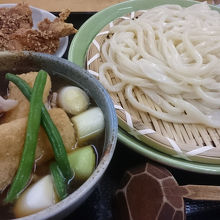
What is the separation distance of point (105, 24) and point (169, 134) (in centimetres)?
110

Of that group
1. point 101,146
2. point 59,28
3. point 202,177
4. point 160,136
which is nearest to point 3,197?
point 101,146

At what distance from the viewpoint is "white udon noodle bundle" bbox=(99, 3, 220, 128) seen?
63.8 inches

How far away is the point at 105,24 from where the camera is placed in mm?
2188

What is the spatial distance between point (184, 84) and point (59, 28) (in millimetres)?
902

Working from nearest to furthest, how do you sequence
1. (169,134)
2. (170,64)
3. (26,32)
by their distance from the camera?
(169,134)
(170,64)
(26,32)

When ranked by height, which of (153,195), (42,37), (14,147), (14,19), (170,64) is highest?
(14,19)

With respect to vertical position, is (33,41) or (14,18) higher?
(14,18)

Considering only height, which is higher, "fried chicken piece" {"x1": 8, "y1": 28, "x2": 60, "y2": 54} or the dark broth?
"fried chicken piece" {"x1": 8, "y1": 28, "x2": 60, "y2": 54}

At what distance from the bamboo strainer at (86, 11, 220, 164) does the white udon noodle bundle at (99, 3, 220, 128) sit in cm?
3

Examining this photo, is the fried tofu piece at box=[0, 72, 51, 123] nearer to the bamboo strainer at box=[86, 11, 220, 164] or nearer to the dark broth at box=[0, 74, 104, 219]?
the dark broth at box=[0, 74, 104, 219]

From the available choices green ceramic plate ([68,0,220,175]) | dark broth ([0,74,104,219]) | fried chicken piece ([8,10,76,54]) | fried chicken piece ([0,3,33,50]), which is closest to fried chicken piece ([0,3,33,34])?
fried chicken piece ([0,3,33,50])

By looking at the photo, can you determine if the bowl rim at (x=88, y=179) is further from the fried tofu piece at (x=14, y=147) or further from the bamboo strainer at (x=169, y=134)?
the bamboo strainer at (x=169, y=134)

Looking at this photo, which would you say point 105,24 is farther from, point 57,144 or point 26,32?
point 57,144

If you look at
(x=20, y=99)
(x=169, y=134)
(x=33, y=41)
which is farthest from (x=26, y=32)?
(x=169, y=134)
